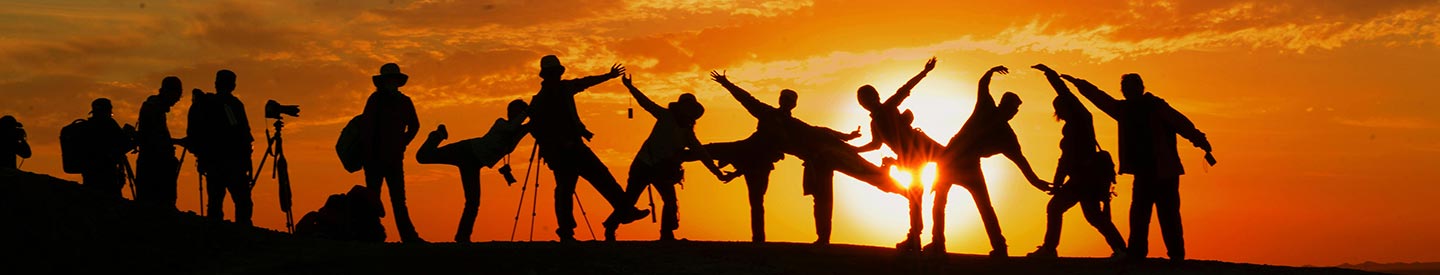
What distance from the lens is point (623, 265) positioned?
1323 cm

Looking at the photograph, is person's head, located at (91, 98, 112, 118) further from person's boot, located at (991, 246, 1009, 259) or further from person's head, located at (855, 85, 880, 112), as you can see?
person's boot, located at (991, 246, 1009, 259)

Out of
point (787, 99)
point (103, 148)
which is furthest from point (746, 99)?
point (103, 148)

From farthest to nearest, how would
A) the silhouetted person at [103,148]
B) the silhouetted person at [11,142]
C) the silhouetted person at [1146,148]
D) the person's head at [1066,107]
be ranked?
the silhouetted person at [11,142] → the silhouetted person at [103,148] → the person's head at [1066,107] → the silhouetted person at [1146,148]

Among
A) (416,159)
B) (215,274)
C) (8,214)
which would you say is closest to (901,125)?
(416,159)

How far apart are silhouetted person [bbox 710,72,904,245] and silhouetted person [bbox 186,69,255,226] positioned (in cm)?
529

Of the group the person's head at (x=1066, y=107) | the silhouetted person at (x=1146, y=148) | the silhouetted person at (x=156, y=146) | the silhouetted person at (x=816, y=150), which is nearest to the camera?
the silhouetted person at (x=1146, y=148)

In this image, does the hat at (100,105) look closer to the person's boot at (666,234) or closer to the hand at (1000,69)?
the person's boot at (666,234)

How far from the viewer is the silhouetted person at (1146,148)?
47.8ft

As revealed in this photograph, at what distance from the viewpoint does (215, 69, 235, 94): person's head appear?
16234 millimetres

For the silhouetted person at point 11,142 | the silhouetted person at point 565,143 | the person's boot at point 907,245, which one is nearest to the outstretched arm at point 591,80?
the silhouetted person at point 565,143

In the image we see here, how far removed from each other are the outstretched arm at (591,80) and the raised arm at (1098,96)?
182 inches

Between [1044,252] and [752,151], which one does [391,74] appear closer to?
[752,151]

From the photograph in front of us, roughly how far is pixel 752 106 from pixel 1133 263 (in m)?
4.23

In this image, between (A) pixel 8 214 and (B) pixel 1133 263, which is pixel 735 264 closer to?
(B) pixel 1133 263
